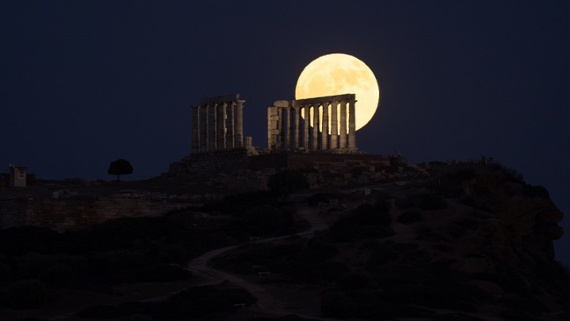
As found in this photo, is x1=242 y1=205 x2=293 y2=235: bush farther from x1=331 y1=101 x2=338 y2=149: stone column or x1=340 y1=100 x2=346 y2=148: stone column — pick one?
x1=331 y1=101 x2=338 y2=149: stone column

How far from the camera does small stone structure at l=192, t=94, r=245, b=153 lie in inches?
3484

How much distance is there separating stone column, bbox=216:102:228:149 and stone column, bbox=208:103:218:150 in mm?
270

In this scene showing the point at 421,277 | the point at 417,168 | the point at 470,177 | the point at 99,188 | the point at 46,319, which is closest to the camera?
the point at 46,319

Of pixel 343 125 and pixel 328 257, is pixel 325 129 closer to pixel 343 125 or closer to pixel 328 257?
pixel 343 125

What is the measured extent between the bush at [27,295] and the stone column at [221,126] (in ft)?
125

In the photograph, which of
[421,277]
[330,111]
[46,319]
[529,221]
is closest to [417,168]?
[330,111]

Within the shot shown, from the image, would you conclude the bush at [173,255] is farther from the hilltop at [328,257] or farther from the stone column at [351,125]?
the stone column at [351,125]

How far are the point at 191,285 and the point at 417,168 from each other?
32057 mm

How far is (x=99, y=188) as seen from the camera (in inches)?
3086

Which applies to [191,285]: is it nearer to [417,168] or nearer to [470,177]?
[470,177]

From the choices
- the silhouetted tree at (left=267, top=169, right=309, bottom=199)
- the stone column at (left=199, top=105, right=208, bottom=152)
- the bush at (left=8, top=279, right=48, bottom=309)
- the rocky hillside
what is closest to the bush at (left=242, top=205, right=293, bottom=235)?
the rocky hillside

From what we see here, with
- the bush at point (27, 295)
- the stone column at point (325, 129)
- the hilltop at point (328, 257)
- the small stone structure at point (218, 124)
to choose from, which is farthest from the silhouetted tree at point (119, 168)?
the bush at point (27, 295)

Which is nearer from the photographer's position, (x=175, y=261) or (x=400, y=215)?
(x=175, y=261)

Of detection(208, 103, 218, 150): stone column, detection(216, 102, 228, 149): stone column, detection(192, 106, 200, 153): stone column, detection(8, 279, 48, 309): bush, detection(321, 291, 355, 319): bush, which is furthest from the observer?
detection(192, 106, 200, 153): stone column
